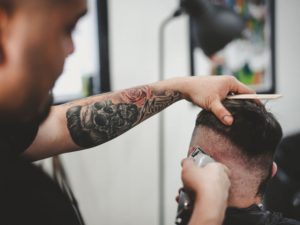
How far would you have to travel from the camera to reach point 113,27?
218cm

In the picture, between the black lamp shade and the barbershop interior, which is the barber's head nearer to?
the barbershop interior

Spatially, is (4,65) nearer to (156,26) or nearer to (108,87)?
(108,87)

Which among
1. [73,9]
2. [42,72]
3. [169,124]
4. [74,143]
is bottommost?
[169,124]

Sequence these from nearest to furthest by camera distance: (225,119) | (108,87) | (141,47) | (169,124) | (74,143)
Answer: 1. (225,119)
2. (74,143)
3. (108,87)
4. (141,47)
5. (169,124)

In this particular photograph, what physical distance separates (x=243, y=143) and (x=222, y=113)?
0.40ft

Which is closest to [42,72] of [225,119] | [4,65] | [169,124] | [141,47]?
[4,65]

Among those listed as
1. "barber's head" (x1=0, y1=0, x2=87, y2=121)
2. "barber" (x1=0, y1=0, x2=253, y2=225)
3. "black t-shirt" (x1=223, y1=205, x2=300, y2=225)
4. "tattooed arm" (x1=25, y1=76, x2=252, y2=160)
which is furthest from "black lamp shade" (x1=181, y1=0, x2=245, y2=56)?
"barber's head" (x1=0, y1=0, x2=87, y2=121)

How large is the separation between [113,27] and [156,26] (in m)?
0.32

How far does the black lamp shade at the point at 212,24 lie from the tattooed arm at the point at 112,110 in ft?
1.98

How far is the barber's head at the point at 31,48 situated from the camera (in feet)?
2.07

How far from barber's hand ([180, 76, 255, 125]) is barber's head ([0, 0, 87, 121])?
1.91 feet

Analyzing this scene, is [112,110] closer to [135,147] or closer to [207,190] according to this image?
[207,190]

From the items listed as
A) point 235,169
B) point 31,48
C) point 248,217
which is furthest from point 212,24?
point 31,48

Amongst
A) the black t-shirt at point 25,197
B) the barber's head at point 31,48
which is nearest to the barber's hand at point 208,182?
the black t-shirt at point 25,197
